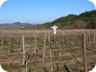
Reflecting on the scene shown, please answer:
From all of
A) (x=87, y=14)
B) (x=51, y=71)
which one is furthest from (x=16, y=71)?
(x=87, y=14)

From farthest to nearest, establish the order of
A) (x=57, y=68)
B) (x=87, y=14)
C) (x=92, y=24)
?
(x=87, y=14), (x=92, y=24), (x=57, y=68)

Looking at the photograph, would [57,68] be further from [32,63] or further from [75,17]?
[75,17]

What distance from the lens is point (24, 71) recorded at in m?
7.39

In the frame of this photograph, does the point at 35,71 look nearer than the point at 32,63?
Yes

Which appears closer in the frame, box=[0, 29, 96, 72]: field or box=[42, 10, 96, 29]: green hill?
box=[0, 29, 96, 72]: field

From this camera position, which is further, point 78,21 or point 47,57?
point 78,21

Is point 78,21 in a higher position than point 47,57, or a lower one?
higher

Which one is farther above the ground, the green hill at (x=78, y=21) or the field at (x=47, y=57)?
the green hill at (x=78, y=21)

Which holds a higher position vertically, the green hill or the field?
Result: the green hill

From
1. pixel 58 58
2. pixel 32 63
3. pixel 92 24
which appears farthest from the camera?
pixel 92 24

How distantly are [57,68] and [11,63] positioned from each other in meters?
2.27

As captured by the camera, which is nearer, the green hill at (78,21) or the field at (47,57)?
the field at (47,57)

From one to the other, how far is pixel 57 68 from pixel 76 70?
628 mm

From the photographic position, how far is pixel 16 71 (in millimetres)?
7609
